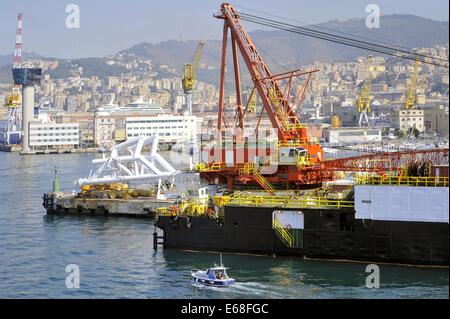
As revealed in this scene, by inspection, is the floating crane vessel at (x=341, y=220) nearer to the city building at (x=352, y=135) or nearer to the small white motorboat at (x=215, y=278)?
the small white motorboat at (x=215, y=278)

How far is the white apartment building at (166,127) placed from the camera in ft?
463

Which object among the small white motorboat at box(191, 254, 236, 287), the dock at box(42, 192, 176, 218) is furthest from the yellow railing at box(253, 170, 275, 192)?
the small white motorboat at box(191, 254, 236, 287)

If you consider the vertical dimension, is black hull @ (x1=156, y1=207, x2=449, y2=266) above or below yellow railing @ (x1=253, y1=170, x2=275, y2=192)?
below

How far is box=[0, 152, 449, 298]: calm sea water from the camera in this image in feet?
73.5

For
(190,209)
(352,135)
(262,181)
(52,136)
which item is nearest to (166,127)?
(52,136)

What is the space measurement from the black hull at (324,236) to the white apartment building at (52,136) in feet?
343

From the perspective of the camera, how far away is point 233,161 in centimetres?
3628

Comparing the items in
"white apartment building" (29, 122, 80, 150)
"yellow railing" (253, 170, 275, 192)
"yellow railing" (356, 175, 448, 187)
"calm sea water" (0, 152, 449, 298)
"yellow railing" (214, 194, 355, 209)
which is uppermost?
"white apartment building" (29, 122, 80, 150)

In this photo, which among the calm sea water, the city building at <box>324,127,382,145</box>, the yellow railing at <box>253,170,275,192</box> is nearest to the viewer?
the calm sea water

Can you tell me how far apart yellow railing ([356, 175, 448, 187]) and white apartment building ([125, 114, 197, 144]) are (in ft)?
376

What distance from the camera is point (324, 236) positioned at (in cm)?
2566

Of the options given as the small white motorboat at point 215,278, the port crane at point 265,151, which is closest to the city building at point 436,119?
the port crane at point 265,151

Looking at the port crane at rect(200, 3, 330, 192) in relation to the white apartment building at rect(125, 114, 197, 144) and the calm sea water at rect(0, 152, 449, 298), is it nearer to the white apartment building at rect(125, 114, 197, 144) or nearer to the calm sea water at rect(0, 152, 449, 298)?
the calm sea water at rect(0, 152, 449, 298)

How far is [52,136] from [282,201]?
10972 cm
